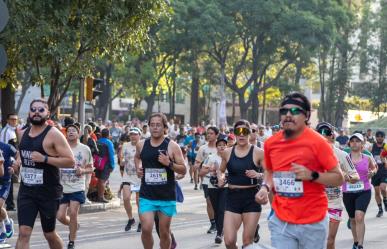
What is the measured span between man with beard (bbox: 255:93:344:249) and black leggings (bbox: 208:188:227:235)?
701 cm

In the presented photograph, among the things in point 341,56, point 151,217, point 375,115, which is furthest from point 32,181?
point 375,115

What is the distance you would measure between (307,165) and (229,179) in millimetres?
3900

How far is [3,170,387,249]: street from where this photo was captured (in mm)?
14445

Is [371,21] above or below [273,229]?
above

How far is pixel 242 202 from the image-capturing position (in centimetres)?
1127

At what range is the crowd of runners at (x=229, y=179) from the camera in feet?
25.2

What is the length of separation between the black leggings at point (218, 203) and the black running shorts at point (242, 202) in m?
3.48

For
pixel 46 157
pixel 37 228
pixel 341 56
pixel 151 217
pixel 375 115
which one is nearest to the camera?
pixel 46 157

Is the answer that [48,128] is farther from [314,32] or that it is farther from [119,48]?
[314,32]

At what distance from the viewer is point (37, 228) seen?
16.6 metres

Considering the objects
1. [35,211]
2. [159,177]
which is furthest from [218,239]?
[35,211]

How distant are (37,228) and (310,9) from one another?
117ft

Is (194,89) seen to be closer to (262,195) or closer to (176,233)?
(176,233)

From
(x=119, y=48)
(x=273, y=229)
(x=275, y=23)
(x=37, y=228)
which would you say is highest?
(x=275, y=23)
